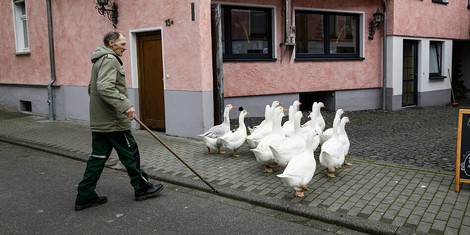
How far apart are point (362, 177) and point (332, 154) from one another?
64cm

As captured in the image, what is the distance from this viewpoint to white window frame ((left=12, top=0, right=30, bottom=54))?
48.2 feet

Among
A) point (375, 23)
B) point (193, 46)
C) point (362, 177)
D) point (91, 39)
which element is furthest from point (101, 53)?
point (375, 23)

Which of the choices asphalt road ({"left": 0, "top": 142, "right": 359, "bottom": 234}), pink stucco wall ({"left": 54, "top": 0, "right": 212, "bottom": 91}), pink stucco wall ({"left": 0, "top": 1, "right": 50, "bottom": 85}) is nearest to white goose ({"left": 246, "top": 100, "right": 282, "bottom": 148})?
asphalt road ({"left": 0, "top": 142, "right": 359, "bottom": 234})

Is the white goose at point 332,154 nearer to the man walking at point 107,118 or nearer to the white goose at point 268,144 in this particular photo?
the white goose at point 268,144

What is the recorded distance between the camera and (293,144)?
6023 millimetres

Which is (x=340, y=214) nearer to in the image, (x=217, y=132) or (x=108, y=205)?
(x=108, y=205)

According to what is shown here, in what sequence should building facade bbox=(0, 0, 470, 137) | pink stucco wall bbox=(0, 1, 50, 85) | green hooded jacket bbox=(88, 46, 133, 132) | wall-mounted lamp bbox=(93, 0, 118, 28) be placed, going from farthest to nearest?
pink stucco wall bbox=(0, 1, 50, 85) → wall-mounted lamp bbox=(93, 0, 118, 28) → building facade bbox=(0, 0, 470, 137) → green hooded jacket bbox=(88, 46, 133, 132)

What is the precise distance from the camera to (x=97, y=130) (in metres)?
5.18

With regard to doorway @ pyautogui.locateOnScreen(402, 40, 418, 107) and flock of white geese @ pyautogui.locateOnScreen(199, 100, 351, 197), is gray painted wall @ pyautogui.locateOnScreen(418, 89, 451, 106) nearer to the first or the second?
doorway @ pyautogui.locateOnScreen(402, 40, 418, 107)

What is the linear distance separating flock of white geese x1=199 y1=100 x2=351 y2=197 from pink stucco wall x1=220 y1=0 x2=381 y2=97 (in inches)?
158

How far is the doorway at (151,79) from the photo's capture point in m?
10.1

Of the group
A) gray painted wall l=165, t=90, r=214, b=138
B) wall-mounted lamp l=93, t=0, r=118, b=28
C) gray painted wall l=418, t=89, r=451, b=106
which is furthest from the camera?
gray painted wall l=418, t=89, r=451, b=106

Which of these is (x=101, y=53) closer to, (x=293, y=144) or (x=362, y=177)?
(x=293, y=144)

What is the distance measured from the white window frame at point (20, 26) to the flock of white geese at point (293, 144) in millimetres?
10002
